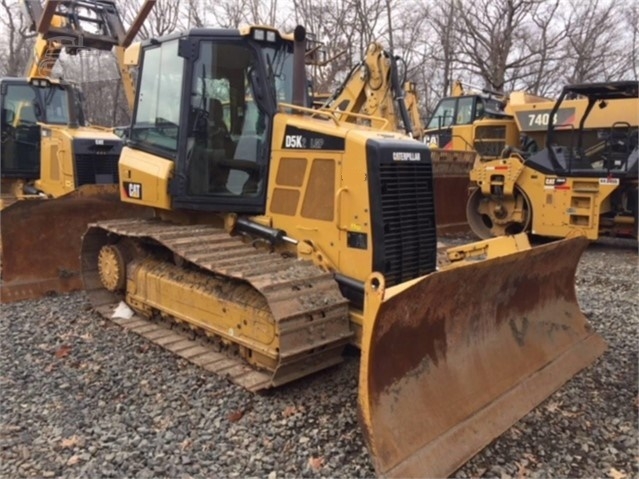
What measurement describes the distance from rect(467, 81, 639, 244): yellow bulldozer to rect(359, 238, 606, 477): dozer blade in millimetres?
5304

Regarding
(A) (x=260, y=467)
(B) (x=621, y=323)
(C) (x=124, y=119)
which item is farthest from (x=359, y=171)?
(C) (x=124, y=119)

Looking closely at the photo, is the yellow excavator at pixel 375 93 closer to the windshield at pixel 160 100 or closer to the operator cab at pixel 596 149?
the windshield at pixel 160 100

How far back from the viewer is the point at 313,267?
4.53 meters

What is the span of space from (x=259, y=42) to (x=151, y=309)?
269 cm

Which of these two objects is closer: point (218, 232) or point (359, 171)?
point (359, 171)

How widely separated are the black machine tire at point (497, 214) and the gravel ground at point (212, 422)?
18.9 feet

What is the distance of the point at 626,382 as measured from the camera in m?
4.52

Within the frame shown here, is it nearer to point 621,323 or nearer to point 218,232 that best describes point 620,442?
point 621,323

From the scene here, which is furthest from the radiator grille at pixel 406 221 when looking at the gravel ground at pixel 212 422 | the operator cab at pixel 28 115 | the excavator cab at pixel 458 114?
the excavator cab at pixel 458 114

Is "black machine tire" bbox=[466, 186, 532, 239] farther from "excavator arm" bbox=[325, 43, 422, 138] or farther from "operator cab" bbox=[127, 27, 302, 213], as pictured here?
"operator cab" bbox=[127, 27, 302, 213]

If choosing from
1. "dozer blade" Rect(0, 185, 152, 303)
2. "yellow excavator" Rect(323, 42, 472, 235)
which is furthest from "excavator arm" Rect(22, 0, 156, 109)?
"yellow excavator" Rect(323, 42, 472, 235)

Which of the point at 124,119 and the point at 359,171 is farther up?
the point at 124,119

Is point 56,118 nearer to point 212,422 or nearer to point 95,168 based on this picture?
point 95,168

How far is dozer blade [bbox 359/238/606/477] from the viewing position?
322cm
